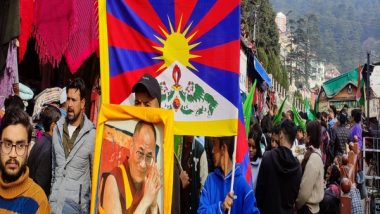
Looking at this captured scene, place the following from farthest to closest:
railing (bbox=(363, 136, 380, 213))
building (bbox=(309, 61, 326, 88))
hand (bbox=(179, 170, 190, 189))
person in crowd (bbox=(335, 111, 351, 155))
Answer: building (bbox=(309, 61, 326, 88)), person in crowd (bbox=(335, 111, 351, 155)), railing (bbox=(363, 136, 380, 213)), hand (bbox=(179, 170, 190, 189))

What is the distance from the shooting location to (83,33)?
24.4 feet

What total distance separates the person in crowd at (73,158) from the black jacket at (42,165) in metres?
0.12

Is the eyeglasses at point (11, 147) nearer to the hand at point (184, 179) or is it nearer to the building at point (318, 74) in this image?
the hand at point (184, 179)

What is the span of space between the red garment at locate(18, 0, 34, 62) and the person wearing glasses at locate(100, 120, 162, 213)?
355 cm

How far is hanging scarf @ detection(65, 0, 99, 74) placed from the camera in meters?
7.39

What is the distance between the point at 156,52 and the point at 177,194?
4.77 ft

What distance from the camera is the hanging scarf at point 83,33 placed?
7.39m

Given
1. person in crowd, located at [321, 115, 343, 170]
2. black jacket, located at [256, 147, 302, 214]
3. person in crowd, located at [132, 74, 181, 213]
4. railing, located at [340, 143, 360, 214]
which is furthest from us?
person in crowd, located at [321, 115, 343, 170]

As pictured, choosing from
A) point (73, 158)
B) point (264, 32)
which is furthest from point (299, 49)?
point (73, 158)

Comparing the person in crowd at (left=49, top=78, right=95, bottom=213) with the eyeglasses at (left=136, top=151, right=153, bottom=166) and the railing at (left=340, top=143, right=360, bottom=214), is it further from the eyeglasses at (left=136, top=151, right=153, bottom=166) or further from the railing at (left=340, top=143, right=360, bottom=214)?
the railing at (left=340, top=143, right=360, bottom=214)

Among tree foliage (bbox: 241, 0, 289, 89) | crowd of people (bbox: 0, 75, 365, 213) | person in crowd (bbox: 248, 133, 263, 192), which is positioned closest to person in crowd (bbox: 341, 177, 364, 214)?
crowd of people (bbox: 0, 75, 365, 213)

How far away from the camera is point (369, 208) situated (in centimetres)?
1038

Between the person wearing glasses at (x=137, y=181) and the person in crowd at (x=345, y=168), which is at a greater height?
the person in crowd at (x=345, y=168)

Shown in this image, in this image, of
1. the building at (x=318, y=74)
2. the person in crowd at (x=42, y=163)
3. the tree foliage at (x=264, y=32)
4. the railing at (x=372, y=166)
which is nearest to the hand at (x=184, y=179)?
the person in crowd at (x=42, y=163)
